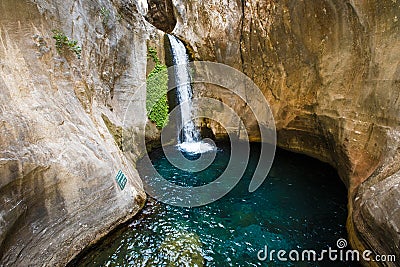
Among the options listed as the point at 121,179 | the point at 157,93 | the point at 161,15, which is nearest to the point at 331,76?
the point at 121,179

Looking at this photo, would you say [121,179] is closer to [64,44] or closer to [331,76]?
[64,44]

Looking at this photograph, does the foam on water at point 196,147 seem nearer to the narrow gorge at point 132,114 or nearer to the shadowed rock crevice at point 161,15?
the narrow gorge at point 132,114

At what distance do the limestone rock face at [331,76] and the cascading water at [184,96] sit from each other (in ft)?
2.41

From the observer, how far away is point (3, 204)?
3451 millimetres

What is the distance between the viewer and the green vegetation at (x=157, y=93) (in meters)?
11.3

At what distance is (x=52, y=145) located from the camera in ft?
14.9

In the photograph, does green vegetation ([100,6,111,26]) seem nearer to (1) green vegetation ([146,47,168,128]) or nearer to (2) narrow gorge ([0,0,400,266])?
(2) narrow gorge ([0,0,400,266])

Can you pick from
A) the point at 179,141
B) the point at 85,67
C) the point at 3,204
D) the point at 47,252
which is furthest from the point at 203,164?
the point at 3,204

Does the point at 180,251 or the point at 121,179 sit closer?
the point at 180,251

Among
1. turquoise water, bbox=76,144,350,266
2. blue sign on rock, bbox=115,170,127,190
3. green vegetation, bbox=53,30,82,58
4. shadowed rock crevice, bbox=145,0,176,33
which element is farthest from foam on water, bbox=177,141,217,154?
shadowed rock crevice, bbox=145,0,176,33

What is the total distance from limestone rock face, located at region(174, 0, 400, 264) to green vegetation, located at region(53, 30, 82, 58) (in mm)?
7108

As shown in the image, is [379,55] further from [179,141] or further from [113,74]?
[179,141]

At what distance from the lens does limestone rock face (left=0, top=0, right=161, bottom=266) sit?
3.78 m

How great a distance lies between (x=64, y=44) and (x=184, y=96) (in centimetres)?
756
